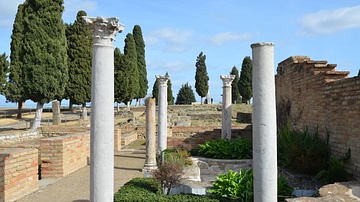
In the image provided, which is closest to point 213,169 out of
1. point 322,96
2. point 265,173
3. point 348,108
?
point 322,96

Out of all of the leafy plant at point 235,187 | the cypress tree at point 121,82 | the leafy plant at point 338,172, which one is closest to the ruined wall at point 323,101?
the leafy plant at point 338,172

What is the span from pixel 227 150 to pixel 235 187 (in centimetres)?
455

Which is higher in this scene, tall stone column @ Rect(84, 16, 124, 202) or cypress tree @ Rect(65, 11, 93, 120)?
cypress tree @ Rect(65, 11, 93, 120)

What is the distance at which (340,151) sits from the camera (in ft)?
27.2

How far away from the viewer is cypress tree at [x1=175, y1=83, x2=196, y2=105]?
56812 mm

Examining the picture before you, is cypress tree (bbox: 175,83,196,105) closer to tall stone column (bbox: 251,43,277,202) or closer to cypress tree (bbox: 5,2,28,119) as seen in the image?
cypress tree (bbox: 5,2,28,119)

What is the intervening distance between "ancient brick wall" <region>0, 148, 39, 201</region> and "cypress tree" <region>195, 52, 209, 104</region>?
44181 mm

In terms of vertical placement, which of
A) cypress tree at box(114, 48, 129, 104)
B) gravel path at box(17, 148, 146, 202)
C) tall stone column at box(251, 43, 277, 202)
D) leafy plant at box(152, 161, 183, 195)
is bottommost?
gravel path at box(17, 148, 146, 202)

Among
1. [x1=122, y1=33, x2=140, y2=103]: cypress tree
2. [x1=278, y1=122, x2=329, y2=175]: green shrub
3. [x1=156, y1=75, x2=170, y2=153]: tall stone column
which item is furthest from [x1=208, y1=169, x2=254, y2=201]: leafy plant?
[x1=122, y1=33, x2=140, y2=103]: cypress tree

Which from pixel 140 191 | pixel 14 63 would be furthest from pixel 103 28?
pixel 14 63

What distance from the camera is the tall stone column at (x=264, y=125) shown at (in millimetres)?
5012

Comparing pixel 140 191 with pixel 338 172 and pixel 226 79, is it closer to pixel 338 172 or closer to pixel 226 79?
pixel 338 172

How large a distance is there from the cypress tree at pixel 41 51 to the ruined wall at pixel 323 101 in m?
16.1

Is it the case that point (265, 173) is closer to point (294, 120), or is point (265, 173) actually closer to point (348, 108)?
point (348, 108)
